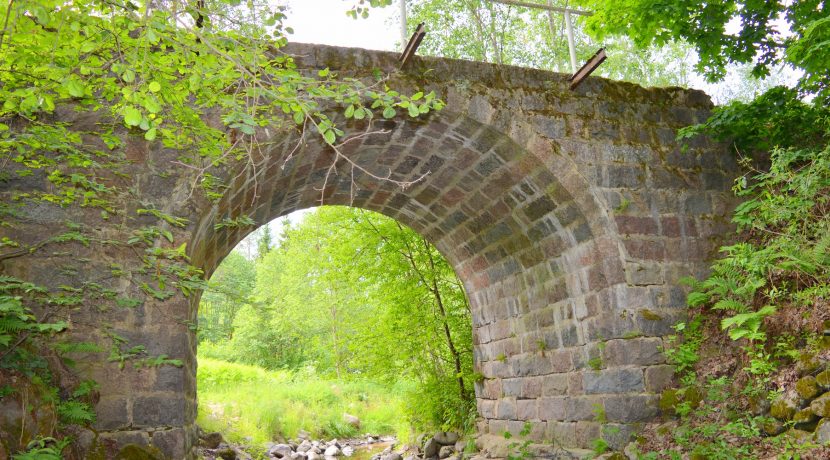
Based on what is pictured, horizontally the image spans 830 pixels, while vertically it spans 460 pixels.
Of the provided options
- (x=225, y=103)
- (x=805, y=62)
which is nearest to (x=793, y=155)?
(x=805, y=62)

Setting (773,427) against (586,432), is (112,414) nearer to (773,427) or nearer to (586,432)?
(586,432)

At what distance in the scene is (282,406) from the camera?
14.8m

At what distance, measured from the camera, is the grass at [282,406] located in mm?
12195

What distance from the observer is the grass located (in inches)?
480

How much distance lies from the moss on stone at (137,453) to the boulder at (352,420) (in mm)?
11810

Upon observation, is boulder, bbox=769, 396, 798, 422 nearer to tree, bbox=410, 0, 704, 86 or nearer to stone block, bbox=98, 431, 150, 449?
stone block, bbox=98, 431, 150, 449

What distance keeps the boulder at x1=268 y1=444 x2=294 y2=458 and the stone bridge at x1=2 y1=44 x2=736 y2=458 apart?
5.39m

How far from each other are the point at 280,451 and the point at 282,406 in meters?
3.68

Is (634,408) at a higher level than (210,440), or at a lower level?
higher

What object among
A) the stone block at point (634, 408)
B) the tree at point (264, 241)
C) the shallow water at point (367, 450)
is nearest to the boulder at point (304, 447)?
the shallow water at point (367, 450)

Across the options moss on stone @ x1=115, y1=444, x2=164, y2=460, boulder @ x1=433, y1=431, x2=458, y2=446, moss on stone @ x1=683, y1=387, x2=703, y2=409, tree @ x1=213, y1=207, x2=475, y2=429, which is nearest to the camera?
moss on stone @ x1=115, y1=444, x2=164, y2=460

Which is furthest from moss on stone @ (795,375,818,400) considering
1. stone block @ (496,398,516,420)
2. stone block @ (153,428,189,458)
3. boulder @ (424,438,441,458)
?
boulder @ (424,438,441,458)

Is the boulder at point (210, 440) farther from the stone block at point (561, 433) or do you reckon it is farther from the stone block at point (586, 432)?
the stone block at point (586, 432)

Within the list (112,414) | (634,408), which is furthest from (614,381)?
(112,414)
